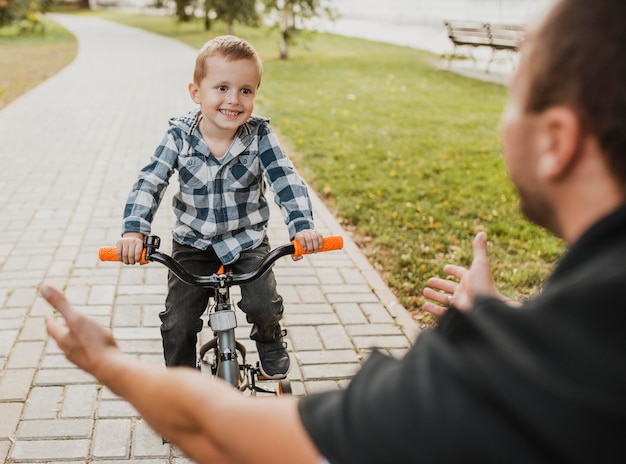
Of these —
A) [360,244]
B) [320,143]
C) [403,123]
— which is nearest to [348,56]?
[403,123]

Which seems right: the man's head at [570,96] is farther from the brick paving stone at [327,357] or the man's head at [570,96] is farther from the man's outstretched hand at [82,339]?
the brick paving stone at [327,357]

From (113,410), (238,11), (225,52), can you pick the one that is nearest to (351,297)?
(113,410)

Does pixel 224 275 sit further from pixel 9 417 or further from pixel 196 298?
pixel 9 417

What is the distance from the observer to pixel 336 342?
14.2ft

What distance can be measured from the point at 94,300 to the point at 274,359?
2052mm

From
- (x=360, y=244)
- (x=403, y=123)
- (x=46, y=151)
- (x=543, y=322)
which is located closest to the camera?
(x=543, y=322)

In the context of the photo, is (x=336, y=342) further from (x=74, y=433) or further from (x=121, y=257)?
(x=121, y=257)

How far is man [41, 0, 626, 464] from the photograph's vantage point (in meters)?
0.87

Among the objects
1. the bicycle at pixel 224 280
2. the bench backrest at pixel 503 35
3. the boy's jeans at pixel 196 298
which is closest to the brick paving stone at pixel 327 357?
the boy's jeans at pixel 196 298

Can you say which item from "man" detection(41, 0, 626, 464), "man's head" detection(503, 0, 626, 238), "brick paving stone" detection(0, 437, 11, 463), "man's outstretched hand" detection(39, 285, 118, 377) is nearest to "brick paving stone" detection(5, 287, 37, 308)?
"brick paving stone" detection(0, 437, 11, 463)

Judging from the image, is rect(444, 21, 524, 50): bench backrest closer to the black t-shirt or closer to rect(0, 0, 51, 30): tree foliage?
the black t-shirt

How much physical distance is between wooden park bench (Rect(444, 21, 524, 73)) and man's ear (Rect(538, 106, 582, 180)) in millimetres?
→ 15978

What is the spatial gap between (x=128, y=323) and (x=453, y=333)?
3772 mm

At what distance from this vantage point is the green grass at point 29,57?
1570 centimetres
